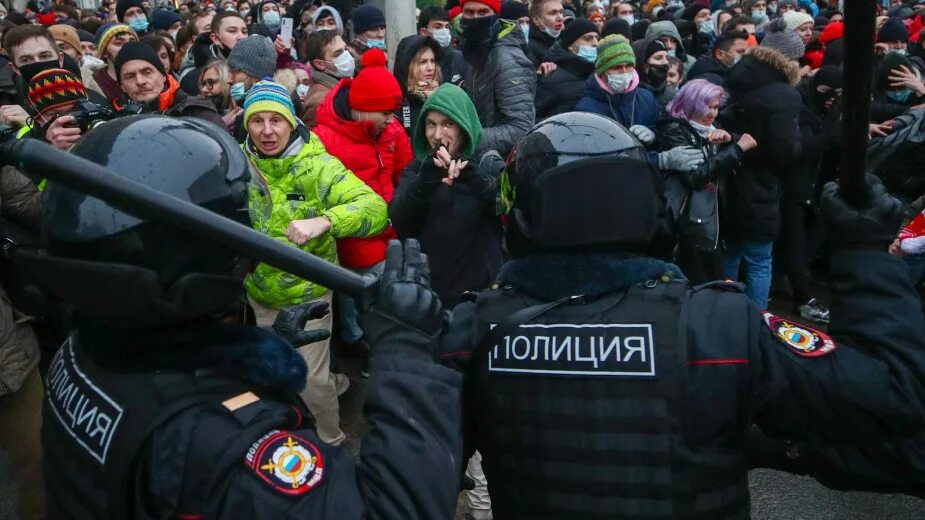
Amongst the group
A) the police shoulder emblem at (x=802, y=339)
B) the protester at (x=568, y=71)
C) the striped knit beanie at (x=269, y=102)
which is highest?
the police shoulder emblem at (x=802, y=339)

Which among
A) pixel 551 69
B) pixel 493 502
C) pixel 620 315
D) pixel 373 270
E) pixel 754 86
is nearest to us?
pixel 620 315

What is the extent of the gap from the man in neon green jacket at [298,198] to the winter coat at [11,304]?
0.95 meters

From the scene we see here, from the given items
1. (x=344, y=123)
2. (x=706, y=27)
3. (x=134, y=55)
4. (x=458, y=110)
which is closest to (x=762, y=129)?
(x=458, y=110)

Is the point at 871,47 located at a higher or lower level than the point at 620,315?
higher

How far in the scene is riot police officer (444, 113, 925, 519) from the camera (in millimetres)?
1679

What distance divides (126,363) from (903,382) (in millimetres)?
1510

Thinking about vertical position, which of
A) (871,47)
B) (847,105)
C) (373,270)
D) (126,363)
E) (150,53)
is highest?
(871,47)

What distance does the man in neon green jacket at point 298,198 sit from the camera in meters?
3.80

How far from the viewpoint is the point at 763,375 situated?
1.71m

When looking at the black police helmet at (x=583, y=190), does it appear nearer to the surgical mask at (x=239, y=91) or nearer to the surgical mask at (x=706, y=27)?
the surgical mask at (x=239, y=91)

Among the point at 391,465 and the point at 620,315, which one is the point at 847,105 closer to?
the point at 620,315

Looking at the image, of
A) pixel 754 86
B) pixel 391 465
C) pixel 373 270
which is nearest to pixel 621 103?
pixel 754 86

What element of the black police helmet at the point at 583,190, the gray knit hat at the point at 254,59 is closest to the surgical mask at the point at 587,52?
the gray knit hat at the point at 254,59

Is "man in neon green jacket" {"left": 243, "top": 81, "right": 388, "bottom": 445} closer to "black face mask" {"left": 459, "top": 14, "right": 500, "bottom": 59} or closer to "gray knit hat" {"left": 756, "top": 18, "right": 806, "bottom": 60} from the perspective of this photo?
"black face mask" {"left": 459, "top": 14, "right": 500, "bottom": 59}
